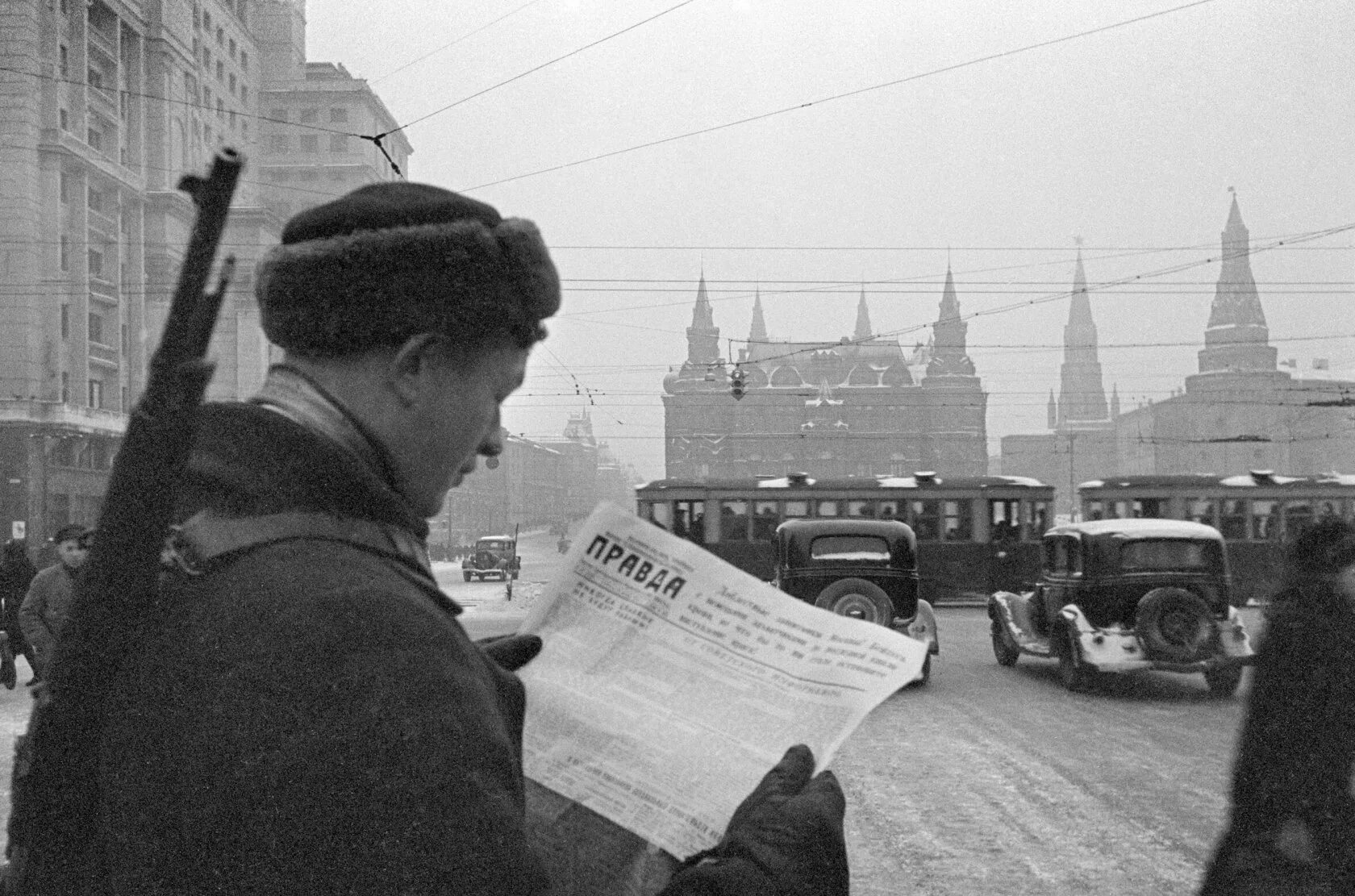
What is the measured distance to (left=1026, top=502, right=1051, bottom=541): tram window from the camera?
2853 centimetres

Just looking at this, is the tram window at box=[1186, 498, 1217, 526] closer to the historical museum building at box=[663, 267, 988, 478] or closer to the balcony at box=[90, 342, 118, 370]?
the balcony at box=[90, 342, 118, 370]

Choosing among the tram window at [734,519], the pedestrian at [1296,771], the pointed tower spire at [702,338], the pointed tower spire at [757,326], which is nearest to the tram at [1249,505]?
the tram window at [734,519]

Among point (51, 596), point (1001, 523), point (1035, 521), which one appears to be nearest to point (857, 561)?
point (51, 596)

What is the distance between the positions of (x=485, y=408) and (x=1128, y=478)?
90.6 feet

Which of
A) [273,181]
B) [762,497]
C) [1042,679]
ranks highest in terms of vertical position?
[273,181]

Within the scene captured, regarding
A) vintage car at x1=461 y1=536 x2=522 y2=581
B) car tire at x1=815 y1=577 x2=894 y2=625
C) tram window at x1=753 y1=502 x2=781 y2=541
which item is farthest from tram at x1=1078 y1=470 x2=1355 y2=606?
vintage car at x1=461 y1=536 x2=522 y2=581

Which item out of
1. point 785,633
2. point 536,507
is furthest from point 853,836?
point 536,507

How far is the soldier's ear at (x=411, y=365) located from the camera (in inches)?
45.1

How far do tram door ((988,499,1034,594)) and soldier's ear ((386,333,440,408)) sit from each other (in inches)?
1104

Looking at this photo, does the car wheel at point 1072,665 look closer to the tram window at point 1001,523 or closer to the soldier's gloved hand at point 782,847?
the soldier's gloved hand at point 782,847

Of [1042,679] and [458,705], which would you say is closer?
[458,705]

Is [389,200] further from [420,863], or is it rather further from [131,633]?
[420,863]

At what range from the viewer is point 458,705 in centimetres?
96

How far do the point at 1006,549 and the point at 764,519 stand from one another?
18.0ft
